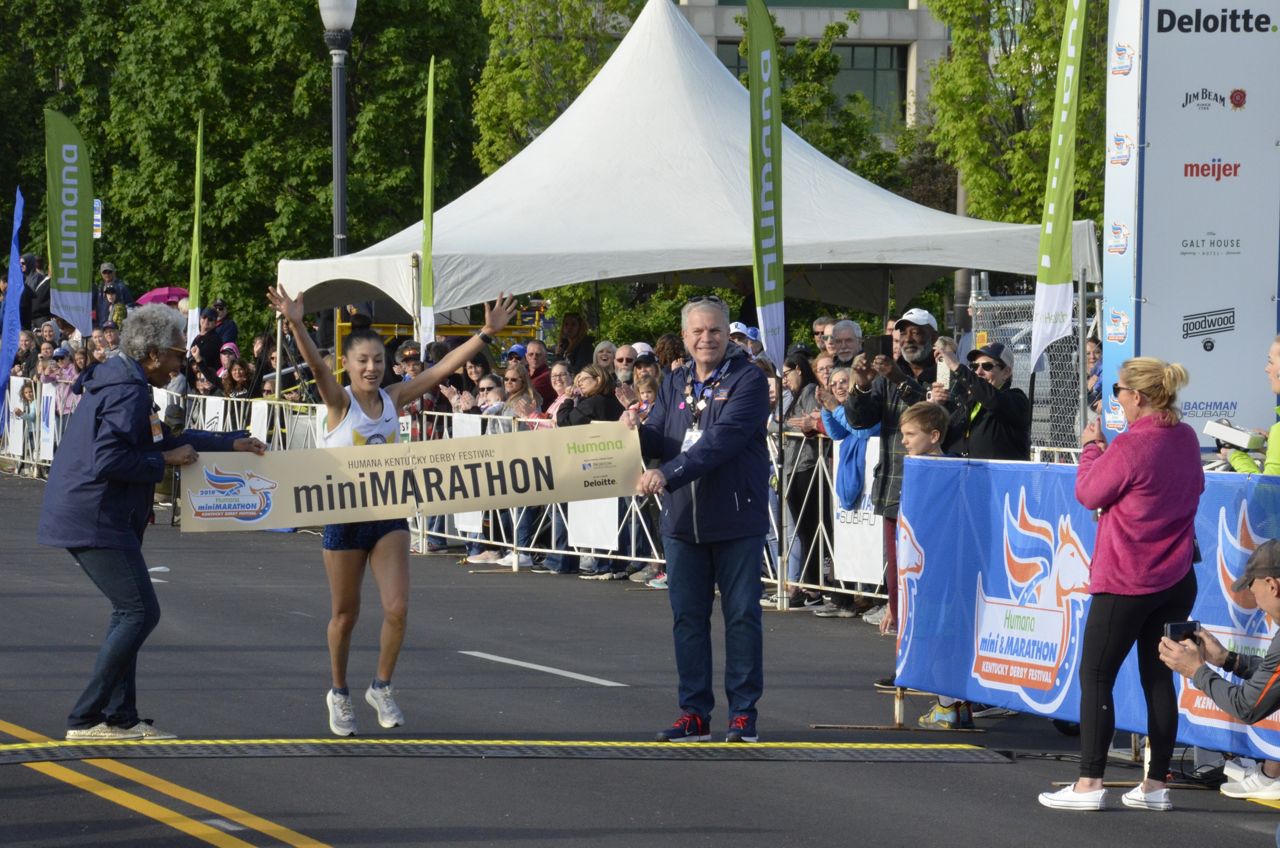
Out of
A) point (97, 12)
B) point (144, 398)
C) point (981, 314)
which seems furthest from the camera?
point (97, 12)

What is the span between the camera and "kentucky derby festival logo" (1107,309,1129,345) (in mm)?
10537

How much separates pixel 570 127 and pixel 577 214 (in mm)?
2191

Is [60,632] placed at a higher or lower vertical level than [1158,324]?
lower

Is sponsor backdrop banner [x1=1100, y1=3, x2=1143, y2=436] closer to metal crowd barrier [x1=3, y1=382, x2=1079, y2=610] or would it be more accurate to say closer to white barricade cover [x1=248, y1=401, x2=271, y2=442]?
metal crowd barrier [x1=3, y1=382, x2=1079, y2=610]

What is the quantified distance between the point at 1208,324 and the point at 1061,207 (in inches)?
55.9

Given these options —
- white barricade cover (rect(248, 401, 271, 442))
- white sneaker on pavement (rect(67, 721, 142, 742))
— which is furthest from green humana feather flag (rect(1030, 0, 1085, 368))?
white barricade cover (rect(248, 401, 271, 442))

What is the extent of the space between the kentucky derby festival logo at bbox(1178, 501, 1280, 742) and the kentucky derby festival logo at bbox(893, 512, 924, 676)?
1.74 metres

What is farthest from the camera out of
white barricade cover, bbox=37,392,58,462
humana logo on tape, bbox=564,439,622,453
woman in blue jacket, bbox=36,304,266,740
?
white barricade cover, bbox=37,392,58,462

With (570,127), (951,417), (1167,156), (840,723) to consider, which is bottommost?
(840,723)

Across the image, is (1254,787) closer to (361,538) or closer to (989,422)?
(361,538)

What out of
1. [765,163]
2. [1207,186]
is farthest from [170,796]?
[765,163]

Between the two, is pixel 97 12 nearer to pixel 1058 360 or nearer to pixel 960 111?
pixel 960 111

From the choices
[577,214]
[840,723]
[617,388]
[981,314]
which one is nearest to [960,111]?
[981,314]

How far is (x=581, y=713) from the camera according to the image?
10.0m
